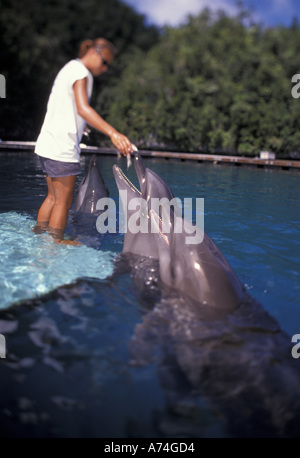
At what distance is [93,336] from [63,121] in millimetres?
1942

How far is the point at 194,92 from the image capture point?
82.0 feet

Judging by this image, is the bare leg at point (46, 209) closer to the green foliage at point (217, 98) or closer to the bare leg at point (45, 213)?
the bare leg at point (45, 213)

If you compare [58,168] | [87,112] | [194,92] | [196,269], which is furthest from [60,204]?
[194,92]

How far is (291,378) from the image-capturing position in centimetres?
181

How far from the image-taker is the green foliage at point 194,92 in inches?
864

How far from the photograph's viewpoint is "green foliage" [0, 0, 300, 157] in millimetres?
21953

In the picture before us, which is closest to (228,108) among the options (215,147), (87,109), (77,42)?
(215,147)

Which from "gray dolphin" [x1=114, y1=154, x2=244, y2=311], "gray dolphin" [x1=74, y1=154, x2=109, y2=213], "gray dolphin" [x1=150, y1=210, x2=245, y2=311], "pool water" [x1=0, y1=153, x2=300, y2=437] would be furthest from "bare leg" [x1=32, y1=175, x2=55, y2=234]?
"gray dolphin" [x1=150, y1=210, x2=245, y2=311]

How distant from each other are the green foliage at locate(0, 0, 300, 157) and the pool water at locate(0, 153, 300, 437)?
63.0 feet

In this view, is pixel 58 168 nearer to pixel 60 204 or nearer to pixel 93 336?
pixel 60 204

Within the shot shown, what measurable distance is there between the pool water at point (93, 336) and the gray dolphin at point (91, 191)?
684mm

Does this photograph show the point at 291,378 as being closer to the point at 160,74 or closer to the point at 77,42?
the point at 160,74

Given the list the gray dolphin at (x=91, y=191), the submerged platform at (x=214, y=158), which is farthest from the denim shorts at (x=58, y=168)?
the submerged platform at (x=214, y=158)
